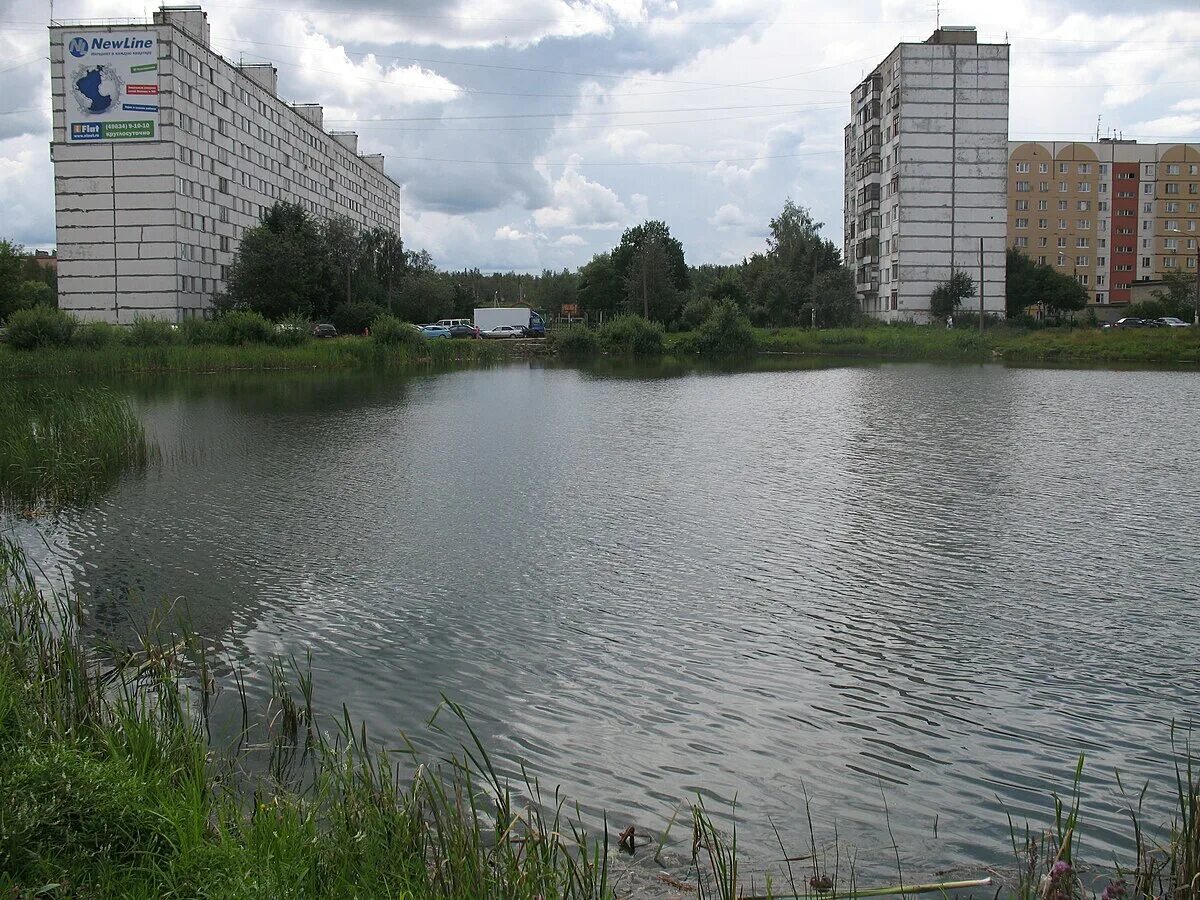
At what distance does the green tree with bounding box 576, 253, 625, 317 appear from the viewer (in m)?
102

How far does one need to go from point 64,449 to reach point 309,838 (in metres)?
15.9

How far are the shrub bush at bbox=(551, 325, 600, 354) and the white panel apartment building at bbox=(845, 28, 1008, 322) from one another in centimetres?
3042

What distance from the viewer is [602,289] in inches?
4048

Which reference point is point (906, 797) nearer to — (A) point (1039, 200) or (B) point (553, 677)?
(B) point (553, 677)

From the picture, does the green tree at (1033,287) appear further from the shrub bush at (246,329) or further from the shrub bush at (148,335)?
the shrub bush at (148,335)

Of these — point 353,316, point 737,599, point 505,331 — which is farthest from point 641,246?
point 737,599

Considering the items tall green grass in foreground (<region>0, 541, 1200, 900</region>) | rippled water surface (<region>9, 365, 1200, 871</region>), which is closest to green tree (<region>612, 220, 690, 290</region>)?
rippled water surface (<region>9, 365, 1200, 871</region>)

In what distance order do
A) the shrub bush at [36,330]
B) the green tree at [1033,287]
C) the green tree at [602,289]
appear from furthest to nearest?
the green tree at [602,289]
the green tree at [1033,287]
the shrub bush at [36,330]

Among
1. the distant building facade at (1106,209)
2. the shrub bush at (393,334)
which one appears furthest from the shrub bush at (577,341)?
the distant building facade at (1106,209)

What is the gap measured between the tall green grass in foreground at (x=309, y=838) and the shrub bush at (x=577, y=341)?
2734 inches

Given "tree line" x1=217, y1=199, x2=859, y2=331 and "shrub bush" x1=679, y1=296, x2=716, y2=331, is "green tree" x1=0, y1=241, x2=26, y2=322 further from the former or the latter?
"shrub bush" x1=679, y1=296, x2=716, y2=331

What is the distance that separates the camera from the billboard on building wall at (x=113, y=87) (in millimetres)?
70375

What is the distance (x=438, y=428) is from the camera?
91.5ft

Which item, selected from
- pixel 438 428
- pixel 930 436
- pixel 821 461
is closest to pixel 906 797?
pixel 821 461
